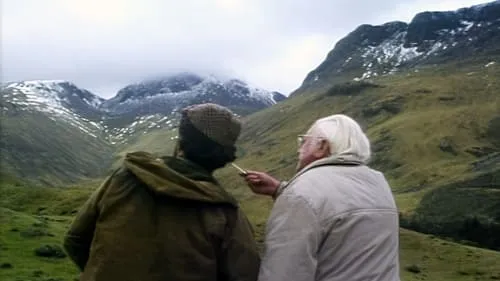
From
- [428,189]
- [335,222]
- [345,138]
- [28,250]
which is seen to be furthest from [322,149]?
[428,189]

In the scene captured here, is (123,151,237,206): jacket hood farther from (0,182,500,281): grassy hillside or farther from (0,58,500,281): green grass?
(0,182,500,281): grassy hillside

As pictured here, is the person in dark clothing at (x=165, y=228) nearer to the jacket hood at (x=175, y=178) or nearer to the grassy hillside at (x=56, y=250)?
the jacket hood at (x=175, y=178)

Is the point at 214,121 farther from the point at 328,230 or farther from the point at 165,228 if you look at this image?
the point at 328,230

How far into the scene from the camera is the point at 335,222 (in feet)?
16.0

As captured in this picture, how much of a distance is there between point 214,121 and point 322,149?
0.78m

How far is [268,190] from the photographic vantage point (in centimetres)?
569

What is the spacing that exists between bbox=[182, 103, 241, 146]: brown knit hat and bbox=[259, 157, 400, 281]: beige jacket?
2.05 ft

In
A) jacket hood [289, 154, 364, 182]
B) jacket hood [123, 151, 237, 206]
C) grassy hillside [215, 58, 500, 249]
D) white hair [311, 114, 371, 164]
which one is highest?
white hair [311, 114, 371, 164]

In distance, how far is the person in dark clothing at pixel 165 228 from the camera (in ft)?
16.1

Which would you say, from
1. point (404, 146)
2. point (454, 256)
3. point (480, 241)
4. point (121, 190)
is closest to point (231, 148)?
point (121, 190)

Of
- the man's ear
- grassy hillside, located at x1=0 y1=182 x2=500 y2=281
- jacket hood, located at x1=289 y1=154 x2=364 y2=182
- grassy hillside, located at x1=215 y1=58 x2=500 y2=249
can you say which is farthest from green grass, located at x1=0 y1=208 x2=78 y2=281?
grassy hillside, located at x1=215 y1=58 x2=500 y2=249

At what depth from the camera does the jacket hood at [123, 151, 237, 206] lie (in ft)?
16.0

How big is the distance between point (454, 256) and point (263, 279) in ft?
172

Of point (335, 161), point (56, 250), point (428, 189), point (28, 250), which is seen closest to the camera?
point (335, 161)
